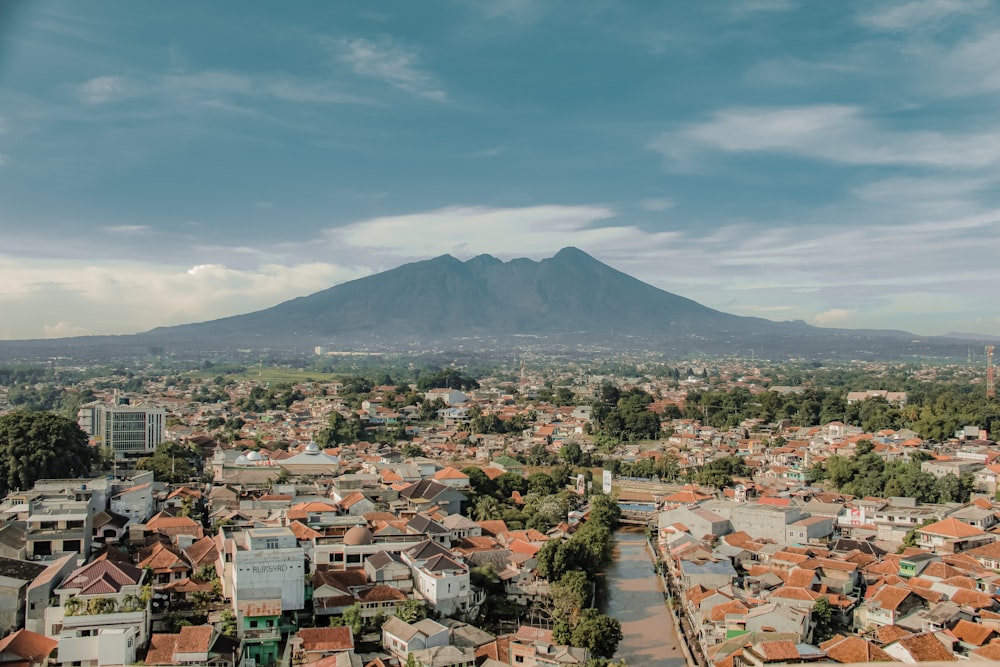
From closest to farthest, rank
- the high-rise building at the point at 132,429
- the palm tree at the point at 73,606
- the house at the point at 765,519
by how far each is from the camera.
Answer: the palm tree at the point at 73,606 < the house at the point at 765,519 < the high-rise building at the point at 132,429

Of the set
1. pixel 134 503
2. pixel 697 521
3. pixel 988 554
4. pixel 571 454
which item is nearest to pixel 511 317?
pixel 571 454

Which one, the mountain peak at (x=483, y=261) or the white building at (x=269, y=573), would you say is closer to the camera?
the white building at (x=269, y=573)

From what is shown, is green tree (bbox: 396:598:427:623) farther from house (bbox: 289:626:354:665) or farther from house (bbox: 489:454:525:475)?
house (bbox: 489:454:525:475)

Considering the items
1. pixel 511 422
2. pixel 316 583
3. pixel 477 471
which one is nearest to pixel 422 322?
pixel 511 422

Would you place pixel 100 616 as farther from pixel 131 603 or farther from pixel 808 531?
pixel 808 531

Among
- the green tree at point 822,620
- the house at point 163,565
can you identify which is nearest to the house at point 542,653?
the green tree at point 822,620

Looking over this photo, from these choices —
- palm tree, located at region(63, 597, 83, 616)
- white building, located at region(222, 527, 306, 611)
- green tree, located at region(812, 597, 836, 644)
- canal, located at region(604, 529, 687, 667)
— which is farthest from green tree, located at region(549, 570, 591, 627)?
palm tree, located at region(63, 597, 83, 616)

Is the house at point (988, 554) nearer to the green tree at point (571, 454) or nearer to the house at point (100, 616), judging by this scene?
the green tree at point (571, 454)
